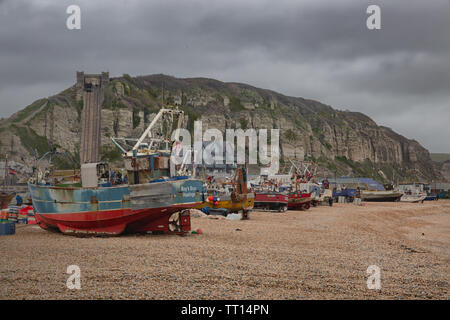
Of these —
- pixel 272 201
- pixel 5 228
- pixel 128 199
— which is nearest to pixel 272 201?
pixel 272 201

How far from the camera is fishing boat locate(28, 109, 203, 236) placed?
17.3m

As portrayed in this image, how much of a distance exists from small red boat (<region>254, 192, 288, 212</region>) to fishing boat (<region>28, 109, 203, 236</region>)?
71.8 feet

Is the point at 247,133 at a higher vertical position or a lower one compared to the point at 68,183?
higher

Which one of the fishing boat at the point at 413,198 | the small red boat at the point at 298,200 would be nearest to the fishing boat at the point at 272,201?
the small red boat at the point at 298,200

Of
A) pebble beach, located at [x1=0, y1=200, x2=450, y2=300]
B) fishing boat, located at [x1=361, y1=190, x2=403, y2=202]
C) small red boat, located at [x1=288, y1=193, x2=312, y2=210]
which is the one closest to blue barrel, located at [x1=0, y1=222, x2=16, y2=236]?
pebble beach, located at [x1=0, y1=200, x2=450, y2=300]

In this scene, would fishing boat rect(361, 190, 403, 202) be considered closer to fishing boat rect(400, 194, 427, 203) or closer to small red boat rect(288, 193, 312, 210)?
fishing boat rect(400, 194, 427, 203)

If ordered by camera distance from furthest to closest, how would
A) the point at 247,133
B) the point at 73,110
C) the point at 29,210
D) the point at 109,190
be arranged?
1. the point at 247,133
2. the point at 73,110
3. the point at 29,210
4. the point at 109,190

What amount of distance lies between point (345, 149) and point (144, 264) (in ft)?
598

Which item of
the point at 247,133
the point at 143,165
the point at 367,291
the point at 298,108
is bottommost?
the point at 367,291

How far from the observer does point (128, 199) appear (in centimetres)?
1736

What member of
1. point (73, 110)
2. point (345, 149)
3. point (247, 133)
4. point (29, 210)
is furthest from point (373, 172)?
point (29, 210)

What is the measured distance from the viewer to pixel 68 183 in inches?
848

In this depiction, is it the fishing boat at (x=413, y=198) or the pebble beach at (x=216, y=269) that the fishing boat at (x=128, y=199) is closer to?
the pebble beach at (x=216, y=269)
